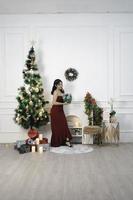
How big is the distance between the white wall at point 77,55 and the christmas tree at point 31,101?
0.52 m

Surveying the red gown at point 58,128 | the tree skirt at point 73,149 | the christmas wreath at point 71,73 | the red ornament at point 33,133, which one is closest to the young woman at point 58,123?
the red gown at point 58,128

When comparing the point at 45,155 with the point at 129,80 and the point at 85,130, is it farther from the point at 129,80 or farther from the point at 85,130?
the point at 129,80

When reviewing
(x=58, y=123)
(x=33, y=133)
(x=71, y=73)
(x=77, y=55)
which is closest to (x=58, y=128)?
(x=58, y=123)

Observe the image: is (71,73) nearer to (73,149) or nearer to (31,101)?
(31,101)

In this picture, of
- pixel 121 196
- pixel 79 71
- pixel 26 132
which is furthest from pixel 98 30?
pixel 121 196

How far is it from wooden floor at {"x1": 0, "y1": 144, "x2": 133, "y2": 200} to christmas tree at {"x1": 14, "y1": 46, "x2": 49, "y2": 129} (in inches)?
35.2

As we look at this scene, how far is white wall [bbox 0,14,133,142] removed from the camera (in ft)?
28.7

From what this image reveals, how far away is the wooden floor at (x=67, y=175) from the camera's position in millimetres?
4633

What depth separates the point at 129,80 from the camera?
8.82 meters

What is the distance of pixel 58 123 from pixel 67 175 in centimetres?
261

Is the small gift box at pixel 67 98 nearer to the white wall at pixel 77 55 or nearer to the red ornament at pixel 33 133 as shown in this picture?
the white wall at pixel 77 55

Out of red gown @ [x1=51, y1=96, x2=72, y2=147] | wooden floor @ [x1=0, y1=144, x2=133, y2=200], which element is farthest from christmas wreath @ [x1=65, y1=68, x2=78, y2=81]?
wooden floor @ [x1=0, y1=144, x2=133, y2=200]

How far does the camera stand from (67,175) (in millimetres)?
5621

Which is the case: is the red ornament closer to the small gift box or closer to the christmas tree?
the christmas tree
